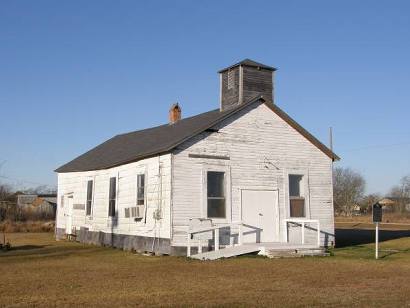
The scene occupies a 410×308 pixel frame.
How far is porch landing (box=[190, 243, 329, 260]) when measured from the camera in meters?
18.3

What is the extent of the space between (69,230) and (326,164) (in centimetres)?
1497

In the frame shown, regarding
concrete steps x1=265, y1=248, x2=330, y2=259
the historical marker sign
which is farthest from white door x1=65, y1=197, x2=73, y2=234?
the historical marker sign

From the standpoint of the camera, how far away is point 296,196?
74.2ft

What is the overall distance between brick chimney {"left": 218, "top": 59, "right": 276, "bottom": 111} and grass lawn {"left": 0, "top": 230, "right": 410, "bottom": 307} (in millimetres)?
7355

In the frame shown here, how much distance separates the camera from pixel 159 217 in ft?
66.4

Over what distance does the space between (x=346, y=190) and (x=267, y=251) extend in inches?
3828

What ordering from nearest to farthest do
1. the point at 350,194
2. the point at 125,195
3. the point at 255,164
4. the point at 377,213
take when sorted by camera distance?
1. the point at 377,213
2. the point at 255,164
3. the point at 125,195
4. the point at 350,194

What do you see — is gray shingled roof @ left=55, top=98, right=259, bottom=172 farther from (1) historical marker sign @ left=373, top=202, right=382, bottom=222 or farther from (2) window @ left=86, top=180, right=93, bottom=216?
(1) historical marker sign @ left=373, top=202, right=382, bottom=222

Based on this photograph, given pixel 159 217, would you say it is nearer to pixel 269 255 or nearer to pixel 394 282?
pixel 269 255

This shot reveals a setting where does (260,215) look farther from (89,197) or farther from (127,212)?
(89,197)

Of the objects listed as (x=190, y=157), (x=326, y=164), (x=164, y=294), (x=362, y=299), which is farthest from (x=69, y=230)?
(x=362, y=299)

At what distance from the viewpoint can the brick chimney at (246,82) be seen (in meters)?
22.4

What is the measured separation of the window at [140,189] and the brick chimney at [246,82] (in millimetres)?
4753

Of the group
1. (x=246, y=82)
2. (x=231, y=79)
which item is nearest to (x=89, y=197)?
(x=231, y=79)
